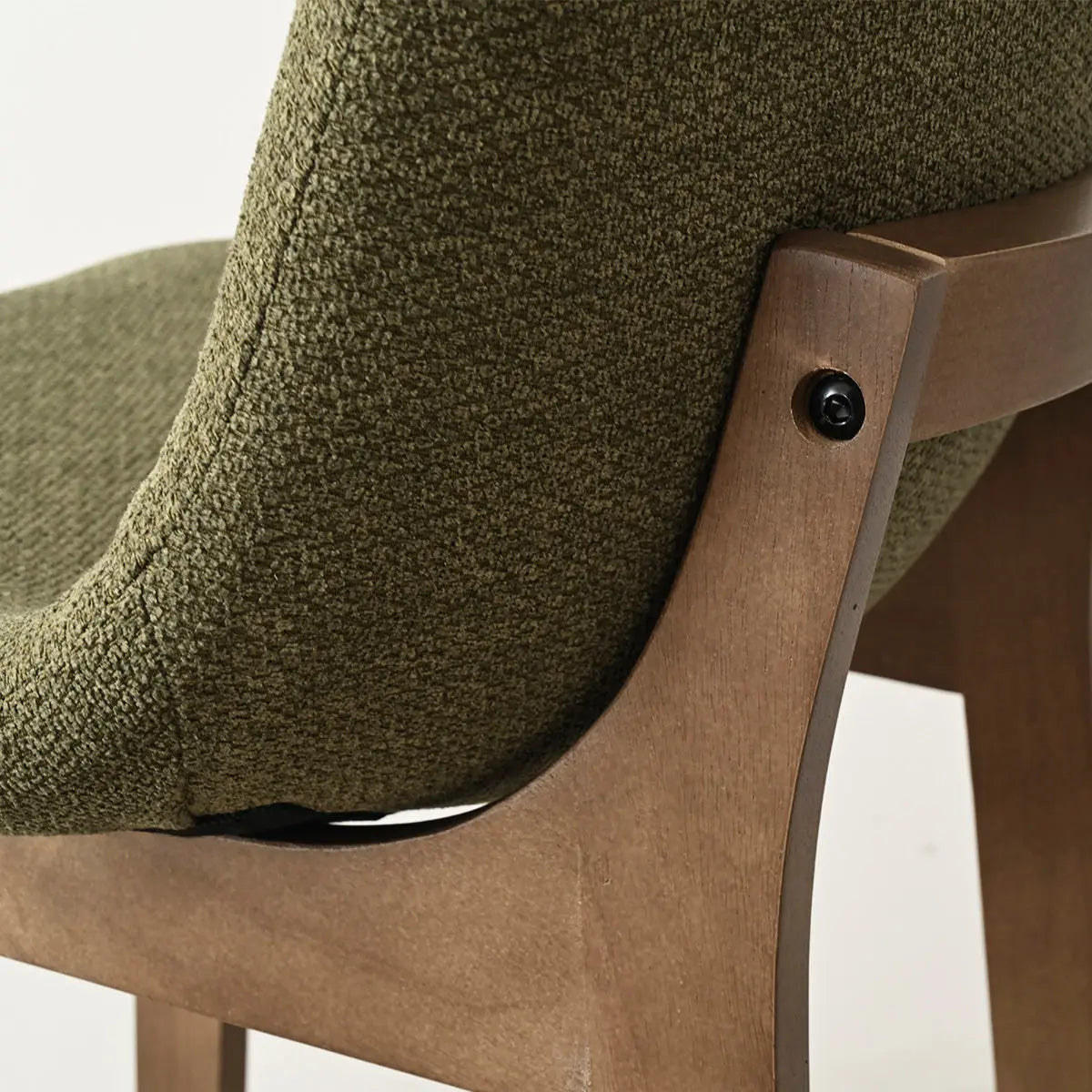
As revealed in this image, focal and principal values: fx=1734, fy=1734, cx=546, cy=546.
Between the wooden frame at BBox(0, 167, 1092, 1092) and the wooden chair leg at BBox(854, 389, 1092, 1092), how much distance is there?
26cm

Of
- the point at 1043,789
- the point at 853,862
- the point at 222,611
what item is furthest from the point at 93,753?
the point at 853,862

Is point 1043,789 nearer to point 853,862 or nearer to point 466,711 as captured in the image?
point 466,711

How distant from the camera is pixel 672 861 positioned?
0.48 meters

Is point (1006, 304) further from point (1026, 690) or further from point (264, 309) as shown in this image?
point (1026, 690)

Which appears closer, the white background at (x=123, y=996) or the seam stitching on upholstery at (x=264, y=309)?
the seam stitching on upholstery at (x=264, y=309)

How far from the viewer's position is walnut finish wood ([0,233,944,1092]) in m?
0.44

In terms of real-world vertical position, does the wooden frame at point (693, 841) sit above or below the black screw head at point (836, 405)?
below

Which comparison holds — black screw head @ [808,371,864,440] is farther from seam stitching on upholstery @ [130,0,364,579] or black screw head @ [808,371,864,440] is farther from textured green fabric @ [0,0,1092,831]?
seam stitching on upholstery @ [130,0,364,579]

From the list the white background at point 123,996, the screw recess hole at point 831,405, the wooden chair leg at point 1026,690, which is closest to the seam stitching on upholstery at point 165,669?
the screw recess hole at point 831,405

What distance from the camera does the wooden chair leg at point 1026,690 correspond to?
804 millimetres

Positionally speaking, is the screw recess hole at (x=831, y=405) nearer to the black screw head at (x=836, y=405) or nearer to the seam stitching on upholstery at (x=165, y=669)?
the black screw head at (x=836, y=405)

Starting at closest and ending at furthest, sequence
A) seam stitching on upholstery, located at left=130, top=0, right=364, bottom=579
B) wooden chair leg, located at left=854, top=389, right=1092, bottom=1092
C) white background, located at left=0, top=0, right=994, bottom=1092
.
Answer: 1. seam stitching on upholstery, located at left=130, top=0, right=364, bottom=579
2. wooden chair leg, located at left=854, top=389, right=1092, bottom=1092
3. white background, located at left=0, top=0, right=994, bottom=1092

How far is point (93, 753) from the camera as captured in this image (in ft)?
1.53

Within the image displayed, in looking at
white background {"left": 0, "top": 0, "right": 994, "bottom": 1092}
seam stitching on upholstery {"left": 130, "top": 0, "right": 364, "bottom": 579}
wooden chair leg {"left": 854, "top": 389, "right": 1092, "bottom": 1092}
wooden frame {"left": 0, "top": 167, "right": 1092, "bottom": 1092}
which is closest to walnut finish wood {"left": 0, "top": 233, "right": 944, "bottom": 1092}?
wooden frame {"left": 0, "top": 167, "right": 1092, "bottom": 1092}
